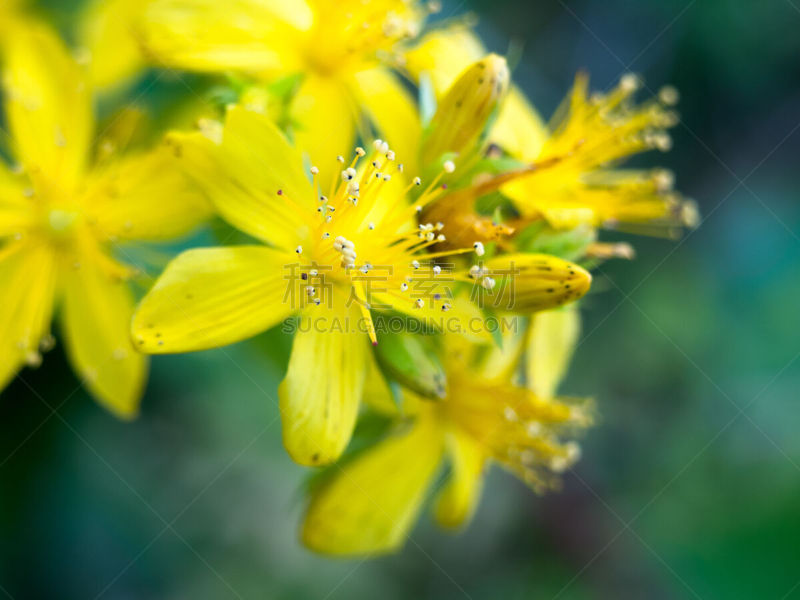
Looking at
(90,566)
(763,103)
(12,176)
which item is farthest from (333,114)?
(763,103)

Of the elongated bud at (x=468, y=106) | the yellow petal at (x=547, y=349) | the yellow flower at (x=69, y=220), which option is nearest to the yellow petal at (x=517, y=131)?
the elongated bud at (x=468, y=106)

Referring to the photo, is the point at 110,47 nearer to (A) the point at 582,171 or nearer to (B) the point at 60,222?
(B) the point at 60,222

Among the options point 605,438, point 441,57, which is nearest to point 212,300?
point 441,57

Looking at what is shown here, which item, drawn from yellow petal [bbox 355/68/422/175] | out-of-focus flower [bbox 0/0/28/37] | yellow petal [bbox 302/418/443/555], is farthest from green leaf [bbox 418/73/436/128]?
out-of-focus flower [bbox 0/0/28/37]

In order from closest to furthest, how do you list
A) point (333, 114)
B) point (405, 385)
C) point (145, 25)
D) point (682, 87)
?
1. point (405, 385)
2. point (145, 25)
3. point (333, 114)
4. point (682, 87)

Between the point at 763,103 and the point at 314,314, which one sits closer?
the point at 314,314

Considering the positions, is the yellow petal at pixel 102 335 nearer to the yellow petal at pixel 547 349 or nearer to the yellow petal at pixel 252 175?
the yellow petal at pixel 252 175

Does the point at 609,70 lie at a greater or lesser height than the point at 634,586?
greater

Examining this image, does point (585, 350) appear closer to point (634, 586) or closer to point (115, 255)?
point (634, 586)
